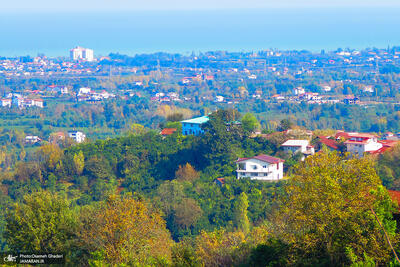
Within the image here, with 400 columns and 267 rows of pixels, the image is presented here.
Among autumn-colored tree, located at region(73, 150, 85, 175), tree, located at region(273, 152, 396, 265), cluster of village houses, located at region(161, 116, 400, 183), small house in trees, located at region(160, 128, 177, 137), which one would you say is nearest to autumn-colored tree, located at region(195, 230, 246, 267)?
tree, located at region(273, 152, 396, 265)

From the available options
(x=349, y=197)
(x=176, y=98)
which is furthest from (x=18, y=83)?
(x=349, y=197)

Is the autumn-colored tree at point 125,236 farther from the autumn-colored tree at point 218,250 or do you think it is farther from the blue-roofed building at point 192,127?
the blue-roofed building at point 192,127

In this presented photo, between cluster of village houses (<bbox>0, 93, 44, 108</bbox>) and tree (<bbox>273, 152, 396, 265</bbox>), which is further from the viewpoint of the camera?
cluster of village houses (<bbox>0, 93, 44, 108</bbox>)

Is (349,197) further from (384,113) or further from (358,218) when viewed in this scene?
(384,113)

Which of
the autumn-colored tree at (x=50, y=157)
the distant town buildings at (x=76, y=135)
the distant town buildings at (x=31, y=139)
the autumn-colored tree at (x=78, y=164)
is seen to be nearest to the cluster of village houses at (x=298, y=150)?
the autumn-colored tree at (x=78, y=164)

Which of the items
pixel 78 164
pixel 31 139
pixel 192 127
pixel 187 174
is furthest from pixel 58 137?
pixel 187 174

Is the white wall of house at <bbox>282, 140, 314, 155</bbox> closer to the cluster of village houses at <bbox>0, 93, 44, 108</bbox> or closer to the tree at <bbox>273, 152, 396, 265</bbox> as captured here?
→ the tree at <bbox>273, 152, 396, 265</bbox>
